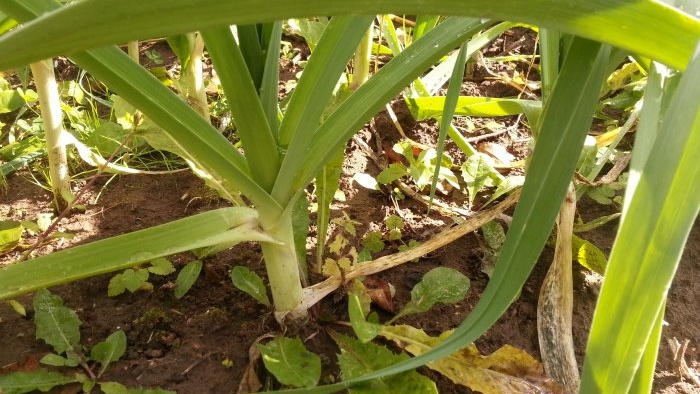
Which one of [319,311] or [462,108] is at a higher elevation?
[462,108]

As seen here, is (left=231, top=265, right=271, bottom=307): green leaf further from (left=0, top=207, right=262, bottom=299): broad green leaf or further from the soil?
(left=0, top=207, right=262, bottom=299): broad green leaf

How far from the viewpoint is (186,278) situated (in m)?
0.92

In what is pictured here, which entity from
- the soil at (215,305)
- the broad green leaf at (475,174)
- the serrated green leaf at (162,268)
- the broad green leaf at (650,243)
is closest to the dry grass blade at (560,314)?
the soil at (215,305)

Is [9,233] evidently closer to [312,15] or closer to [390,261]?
[390,261]

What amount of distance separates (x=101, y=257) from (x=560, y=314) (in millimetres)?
645

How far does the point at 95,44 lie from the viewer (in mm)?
351

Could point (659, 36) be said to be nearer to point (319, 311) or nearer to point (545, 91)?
point (545, 91)

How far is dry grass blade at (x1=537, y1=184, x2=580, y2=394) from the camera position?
82 cm

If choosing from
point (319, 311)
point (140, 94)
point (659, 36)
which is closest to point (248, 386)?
point (319, 311)

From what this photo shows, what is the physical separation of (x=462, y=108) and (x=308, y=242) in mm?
392

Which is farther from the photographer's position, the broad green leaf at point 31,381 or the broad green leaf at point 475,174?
the broad green leaf at point 475,174

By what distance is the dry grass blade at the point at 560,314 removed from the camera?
0.82 metres

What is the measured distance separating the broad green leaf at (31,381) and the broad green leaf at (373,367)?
37 cm

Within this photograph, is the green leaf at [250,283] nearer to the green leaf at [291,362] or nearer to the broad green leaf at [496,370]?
the green leaf at [291,362]
